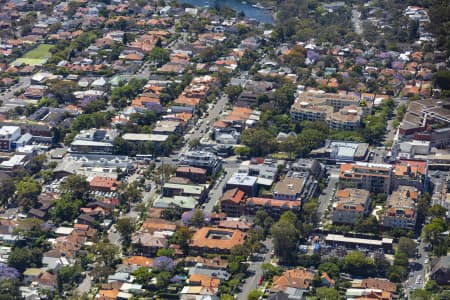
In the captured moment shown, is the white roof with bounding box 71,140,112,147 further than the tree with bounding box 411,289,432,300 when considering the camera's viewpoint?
Yes

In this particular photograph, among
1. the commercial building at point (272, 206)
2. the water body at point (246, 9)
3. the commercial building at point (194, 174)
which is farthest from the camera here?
the water body at point (246, 9)

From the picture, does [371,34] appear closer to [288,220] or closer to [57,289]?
[288,220]

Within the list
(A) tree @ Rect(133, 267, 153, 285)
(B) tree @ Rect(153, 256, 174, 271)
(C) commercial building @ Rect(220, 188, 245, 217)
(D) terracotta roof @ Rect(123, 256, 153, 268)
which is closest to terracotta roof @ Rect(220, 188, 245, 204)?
(C) commercial building @ Rect(220, 188, 245, 217)

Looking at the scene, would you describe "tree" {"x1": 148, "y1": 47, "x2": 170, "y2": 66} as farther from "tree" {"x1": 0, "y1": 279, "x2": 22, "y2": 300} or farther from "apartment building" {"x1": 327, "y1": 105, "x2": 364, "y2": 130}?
"tree" {"x1": 0, "y1": 279, "x2": 22, "y2": 300}

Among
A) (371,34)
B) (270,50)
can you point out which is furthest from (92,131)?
(371,34)

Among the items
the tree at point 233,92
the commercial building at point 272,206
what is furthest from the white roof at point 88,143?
the tree at point 233,92

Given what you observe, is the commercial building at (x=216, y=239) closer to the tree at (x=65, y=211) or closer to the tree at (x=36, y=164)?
the tree at (x=65, y=211)
